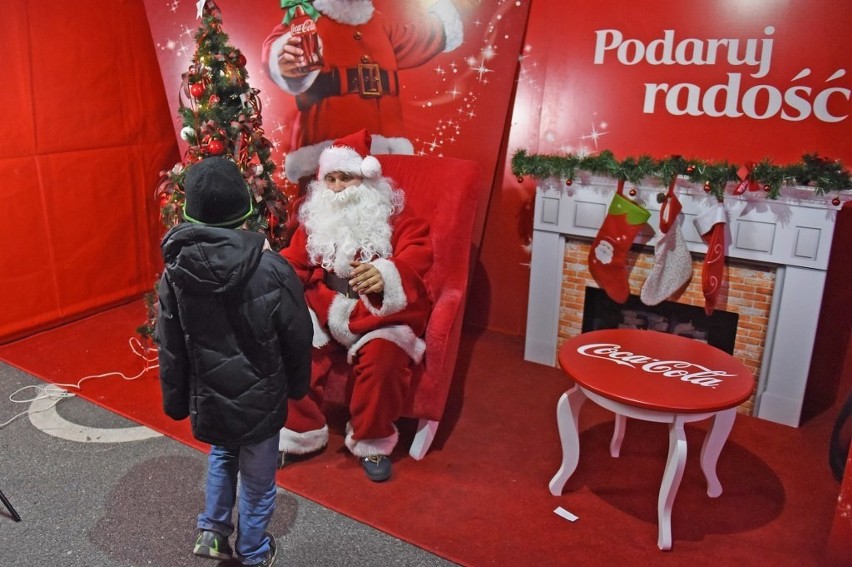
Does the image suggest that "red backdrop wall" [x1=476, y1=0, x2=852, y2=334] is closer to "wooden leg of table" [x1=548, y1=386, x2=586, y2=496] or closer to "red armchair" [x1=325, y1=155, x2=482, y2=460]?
"red armchair" [x1=325, y1=155, x2=482, y2=460]

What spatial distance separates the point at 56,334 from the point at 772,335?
389 centimetres

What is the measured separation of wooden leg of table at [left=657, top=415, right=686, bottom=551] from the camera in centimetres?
213

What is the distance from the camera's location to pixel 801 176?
2691mm

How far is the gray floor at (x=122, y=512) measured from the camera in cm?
214

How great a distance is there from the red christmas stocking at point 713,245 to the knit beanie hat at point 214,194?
2.10 meters

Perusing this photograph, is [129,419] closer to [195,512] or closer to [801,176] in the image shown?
[195,512]

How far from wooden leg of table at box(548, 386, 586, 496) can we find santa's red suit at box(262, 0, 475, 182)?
194 cm

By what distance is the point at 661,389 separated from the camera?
2.17 metres

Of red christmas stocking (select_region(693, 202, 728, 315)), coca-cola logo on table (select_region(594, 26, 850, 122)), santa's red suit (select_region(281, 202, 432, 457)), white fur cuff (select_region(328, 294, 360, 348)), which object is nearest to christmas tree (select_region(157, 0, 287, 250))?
santa's red suit (select_region(281, 202, 432, 457))

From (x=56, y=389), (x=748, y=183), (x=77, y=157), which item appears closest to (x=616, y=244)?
(x=748, y=183)

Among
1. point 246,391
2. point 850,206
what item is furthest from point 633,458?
point 246,391

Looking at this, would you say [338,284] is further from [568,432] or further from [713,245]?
[713,245]

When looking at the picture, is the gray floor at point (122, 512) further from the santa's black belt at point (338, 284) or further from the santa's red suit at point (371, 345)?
the santa's black belt at point (338, 284)

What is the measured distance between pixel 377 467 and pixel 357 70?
231 cm
